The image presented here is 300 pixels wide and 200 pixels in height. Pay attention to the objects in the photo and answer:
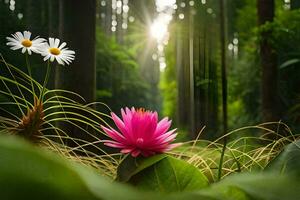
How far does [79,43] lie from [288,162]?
504 mm

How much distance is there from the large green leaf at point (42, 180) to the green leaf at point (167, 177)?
0.20 meters

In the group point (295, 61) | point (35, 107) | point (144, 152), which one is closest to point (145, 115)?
point (144, 152)

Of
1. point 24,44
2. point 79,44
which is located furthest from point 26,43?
point 79,44

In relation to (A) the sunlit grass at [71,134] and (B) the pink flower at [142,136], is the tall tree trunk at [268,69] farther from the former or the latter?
(B) the pink flower at [142,136]

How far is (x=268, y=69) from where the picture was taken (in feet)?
6.74

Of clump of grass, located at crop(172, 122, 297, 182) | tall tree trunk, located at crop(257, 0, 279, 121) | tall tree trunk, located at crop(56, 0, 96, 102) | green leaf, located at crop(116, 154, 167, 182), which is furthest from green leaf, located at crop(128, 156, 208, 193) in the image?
tall tree trunk, located at crop(257, 0, 279, 121)

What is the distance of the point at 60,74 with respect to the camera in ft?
2.62

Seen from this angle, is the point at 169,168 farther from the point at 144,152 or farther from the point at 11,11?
the point at 11,11

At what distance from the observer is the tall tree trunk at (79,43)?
801 mm

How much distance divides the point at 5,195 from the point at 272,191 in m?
0.15

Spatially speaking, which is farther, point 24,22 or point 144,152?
point 24,22

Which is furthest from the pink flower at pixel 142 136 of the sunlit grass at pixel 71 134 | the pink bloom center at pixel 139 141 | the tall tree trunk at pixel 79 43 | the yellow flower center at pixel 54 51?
the tall tree trunk at pixel 79 43

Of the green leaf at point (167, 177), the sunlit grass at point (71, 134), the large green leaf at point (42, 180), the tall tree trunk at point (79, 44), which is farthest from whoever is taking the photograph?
the tall tree trunk at point (79, 44)

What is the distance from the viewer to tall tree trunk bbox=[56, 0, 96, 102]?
2.63ft
